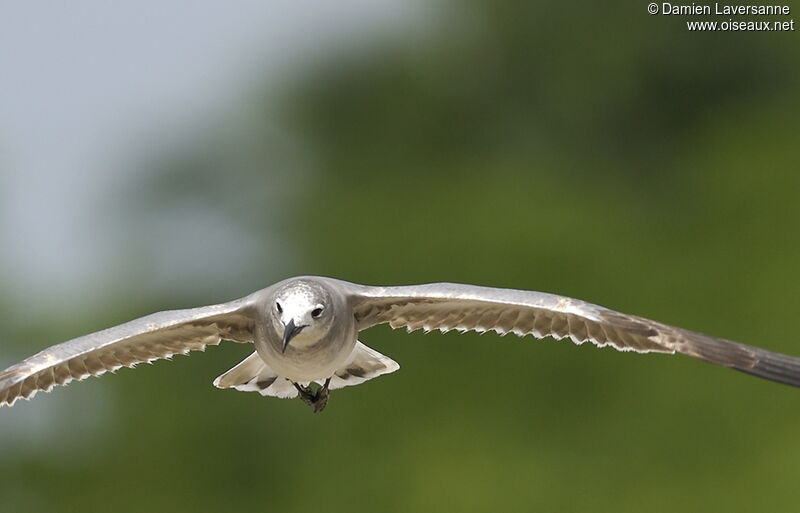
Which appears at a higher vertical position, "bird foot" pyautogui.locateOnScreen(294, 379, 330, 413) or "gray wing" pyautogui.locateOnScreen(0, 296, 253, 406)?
"gray wing" pyautogui.locateOnScreen(0, 296, 253, 406)

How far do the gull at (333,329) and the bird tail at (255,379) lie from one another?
1.16 ft

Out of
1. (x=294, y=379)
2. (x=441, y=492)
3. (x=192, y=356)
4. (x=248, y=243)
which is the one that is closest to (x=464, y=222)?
(x=248, y=243)

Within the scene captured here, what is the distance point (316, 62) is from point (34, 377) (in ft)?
90.4

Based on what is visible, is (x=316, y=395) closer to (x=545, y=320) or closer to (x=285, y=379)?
(x=285, y=379)

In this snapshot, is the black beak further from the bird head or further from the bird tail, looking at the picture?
the bird tail

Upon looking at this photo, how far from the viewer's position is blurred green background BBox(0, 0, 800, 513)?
2556cm

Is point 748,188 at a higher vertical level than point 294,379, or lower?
higher

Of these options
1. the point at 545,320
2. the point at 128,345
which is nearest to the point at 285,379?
the point at 128,345

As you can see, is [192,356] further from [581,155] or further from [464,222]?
[581,155]

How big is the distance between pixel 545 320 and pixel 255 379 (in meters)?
2.18

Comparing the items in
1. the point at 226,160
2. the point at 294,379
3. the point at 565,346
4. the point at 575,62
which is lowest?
the point at 294,379

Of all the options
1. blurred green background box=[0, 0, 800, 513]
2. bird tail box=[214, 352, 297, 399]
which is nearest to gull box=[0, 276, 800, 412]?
bird tail box=[214, 352, 297, 399]

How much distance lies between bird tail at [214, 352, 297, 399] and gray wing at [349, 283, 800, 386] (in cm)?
91

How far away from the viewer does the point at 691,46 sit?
3894cm
